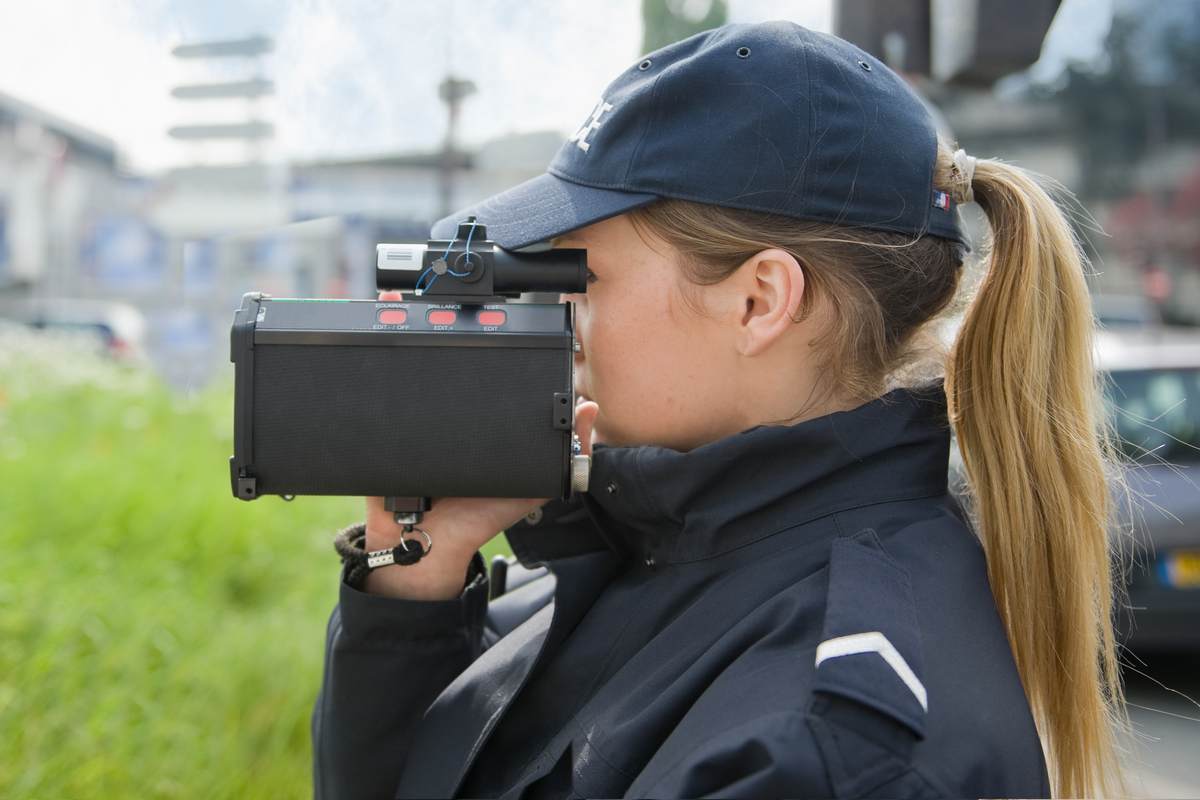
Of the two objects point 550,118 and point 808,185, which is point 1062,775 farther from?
point 550,118

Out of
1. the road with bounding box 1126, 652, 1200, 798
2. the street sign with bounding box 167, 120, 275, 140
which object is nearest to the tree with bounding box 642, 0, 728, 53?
the street sign with bounding box 167, 120, 275, 140

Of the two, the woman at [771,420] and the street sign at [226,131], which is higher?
the street sign at [226,131]

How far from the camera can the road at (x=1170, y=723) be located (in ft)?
12.9

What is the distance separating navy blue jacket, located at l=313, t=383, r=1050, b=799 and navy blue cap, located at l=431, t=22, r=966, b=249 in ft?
0.90

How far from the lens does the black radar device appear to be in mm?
1326

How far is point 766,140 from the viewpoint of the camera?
4.51 ft

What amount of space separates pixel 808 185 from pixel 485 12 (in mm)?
2083

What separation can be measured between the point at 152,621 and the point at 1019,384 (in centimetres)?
260

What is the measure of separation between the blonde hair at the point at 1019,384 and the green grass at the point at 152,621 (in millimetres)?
1980

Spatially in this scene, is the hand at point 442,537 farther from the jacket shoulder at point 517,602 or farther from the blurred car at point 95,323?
the blurred car at point 95,323

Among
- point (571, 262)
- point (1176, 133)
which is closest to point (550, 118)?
point (571, 262)

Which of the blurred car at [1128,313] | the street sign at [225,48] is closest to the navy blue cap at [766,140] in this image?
the street sign at [225,48]

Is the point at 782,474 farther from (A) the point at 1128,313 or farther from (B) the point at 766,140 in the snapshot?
(A) the point at 1128,313

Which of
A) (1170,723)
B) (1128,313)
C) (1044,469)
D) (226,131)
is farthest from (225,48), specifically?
(1128,313)
